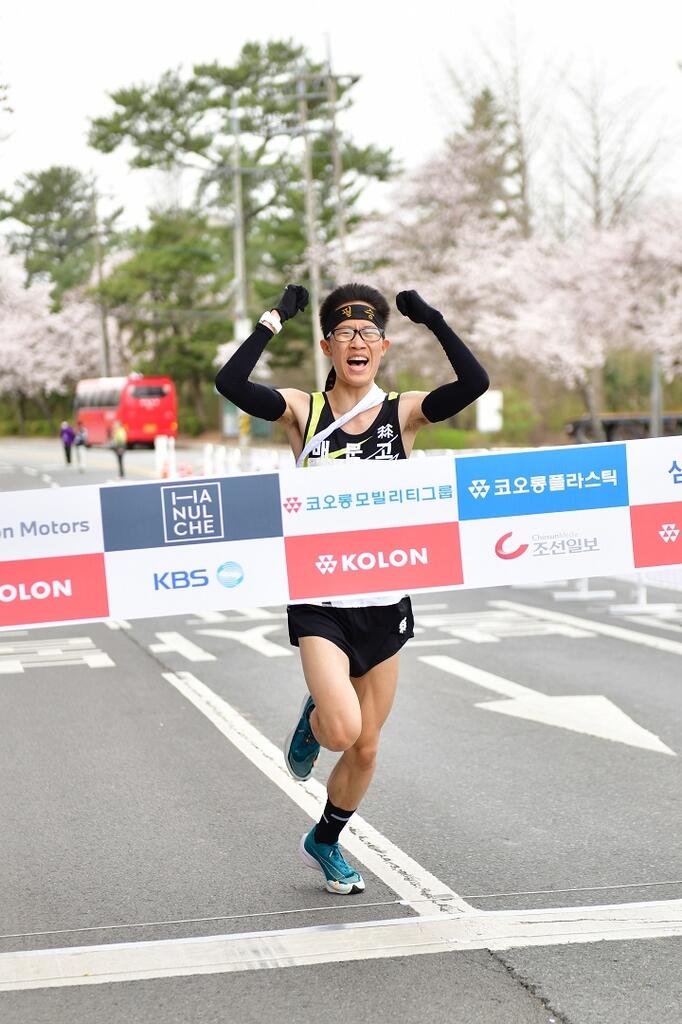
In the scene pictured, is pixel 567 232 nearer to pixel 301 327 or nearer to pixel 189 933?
pixel 301 327

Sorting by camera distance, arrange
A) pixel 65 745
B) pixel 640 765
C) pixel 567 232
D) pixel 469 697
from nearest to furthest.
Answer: pixel 640 765
pixel 65 745
pixel 469 697
pixel 567 232

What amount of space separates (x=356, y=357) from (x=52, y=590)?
1.40 meters

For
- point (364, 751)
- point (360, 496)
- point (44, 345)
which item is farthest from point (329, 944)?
point (44, 345)

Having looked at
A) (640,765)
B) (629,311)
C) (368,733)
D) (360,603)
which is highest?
(629,311)

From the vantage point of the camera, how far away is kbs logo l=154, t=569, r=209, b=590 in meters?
5.61

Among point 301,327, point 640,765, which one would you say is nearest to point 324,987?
point 640,765

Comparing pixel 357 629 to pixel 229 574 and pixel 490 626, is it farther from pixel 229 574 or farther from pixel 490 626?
pixel 490 626

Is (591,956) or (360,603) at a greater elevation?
(360,603)

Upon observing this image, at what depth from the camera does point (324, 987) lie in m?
4.45

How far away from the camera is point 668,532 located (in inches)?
236

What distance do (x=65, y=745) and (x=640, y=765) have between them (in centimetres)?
315

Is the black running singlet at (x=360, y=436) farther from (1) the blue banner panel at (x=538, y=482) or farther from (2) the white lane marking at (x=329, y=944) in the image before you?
(2) the white lane marking at (x=329, y=944)

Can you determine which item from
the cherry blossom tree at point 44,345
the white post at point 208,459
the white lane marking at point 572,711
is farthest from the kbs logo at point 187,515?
the cherry blossom tree at point 44,345

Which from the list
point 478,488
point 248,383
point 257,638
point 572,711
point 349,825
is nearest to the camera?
point 248,383
